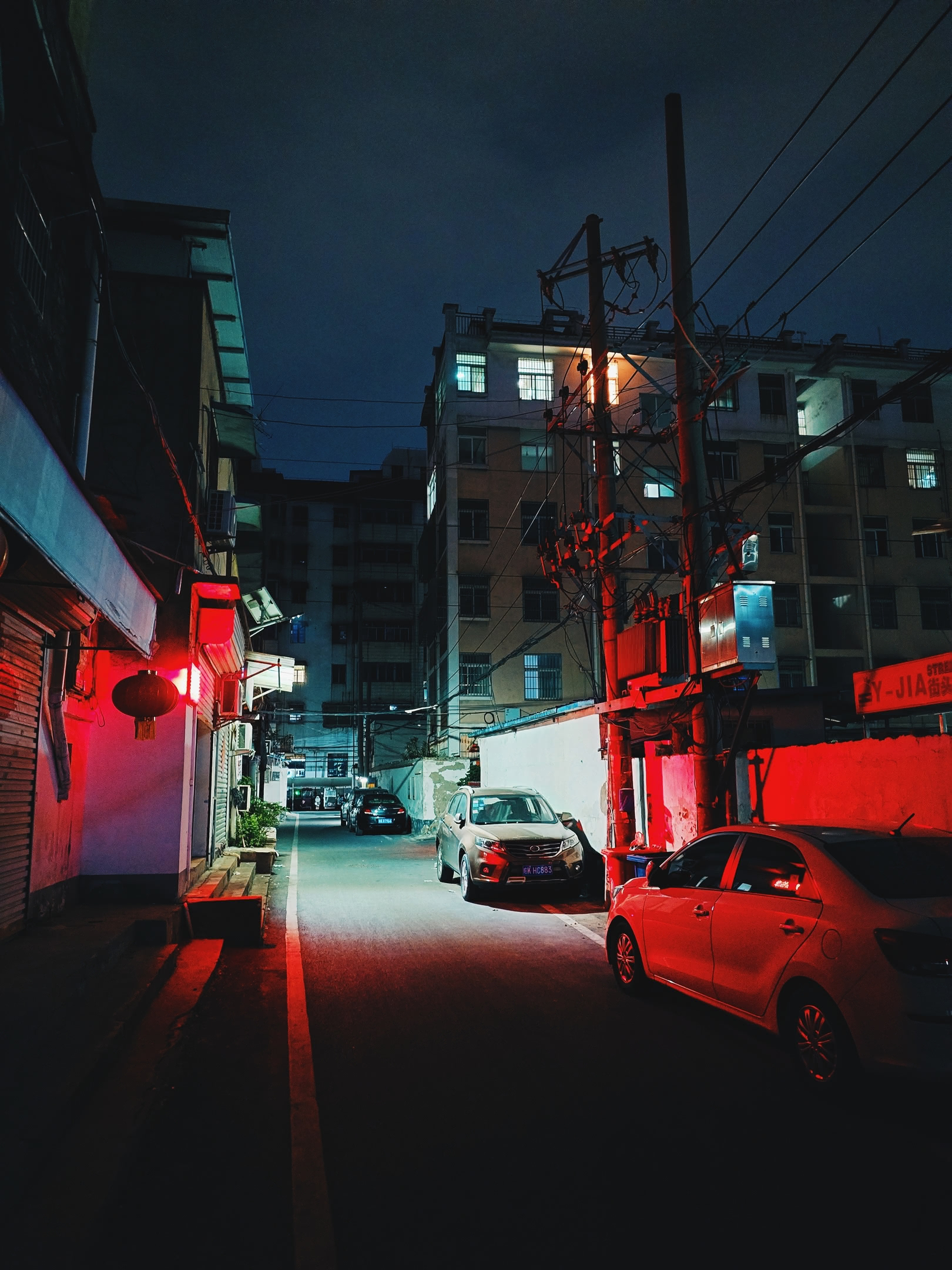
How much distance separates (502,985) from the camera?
786 cm

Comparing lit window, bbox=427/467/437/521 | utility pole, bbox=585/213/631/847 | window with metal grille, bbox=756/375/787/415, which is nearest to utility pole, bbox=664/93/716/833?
utility pole, bbox=585/213/631/847

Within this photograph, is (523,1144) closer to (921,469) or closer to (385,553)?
(921,469)

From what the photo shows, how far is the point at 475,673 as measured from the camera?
35812 millimetres

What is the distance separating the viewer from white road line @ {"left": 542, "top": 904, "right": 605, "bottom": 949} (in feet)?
33.4

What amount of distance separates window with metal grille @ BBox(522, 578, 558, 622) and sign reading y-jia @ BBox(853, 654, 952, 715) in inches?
901

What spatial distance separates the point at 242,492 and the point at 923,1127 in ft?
168

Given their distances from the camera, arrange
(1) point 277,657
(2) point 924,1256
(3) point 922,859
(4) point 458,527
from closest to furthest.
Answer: (2) point 924,1256, (3) point 922,859, (1) point 277,657, (4) point 458,527

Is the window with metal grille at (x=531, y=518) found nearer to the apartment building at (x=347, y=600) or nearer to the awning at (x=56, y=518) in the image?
the apartment building at (x=347, y=600)

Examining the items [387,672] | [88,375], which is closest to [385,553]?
[387,672]

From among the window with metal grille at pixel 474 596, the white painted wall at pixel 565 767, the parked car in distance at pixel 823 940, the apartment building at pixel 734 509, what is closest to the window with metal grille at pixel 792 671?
the apartment building at pixel 734 509

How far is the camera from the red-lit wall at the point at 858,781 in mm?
8797

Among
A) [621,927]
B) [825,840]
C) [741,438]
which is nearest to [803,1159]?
[825,840]

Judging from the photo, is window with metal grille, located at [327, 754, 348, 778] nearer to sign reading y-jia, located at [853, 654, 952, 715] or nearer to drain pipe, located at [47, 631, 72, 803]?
sign reading y-jia, located at [853, 654, 952, 715]

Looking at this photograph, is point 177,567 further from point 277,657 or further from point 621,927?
point 277,657
